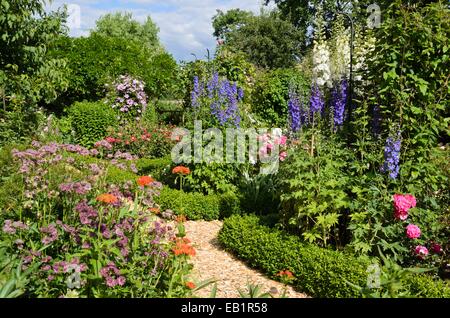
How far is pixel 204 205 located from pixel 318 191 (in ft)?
7.09

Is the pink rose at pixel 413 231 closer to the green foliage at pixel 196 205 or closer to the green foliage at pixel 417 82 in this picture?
the green foliage at pixel 417 82

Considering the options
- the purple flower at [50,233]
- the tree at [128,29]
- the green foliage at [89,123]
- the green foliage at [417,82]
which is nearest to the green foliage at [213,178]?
the green foliage at [417,82]

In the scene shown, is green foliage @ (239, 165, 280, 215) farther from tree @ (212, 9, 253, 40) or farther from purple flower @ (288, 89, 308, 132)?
tree @ (212, 9, 253, 40)

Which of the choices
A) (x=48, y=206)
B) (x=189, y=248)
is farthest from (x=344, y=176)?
(x=48, y=206)

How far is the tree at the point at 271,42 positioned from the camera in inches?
1198

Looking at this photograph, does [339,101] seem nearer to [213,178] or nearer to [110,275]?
[213,178]

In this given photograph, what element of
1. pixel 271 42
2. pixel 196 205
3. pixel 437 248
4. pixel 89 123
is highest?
pixel 271 42

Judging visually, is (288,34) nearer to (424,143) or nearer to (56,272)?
(424,143)

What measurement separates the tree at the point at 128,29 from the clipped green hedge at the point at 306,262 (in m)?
38.4

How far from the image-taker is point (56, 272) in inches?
120

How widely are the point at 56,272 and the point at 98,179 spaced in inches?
47.6

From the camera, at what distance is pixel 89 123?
409 inches

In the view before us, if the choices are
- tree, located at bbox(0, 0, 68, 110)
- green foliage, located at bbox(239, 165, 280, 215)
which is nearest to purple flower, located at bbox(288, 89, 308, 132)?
green foliage, located at bbox(239, 165, 280, 215)

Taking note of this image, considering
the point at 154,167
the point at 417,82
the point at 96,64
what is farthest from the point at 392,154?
the point at 96,64
